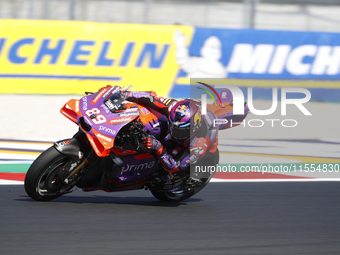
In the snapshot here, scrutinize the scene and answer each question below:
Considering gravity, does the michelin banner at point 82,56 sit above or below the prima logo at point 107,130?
below

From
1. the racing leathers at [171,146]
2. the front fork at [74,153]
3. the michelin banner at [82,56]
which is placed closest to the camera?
the front fork at [74,153]

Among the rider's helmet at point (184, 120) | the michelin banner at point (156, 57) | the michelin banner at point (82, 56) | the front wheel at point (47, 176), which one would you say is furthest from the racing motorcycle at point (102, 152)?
the michelin banner at point (82, 56)

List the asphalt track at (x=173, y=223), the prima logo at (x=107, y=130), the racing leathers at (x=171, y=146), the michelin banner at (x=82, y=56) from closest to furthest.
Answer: the asphalt track at (x=173, y=223), the prima logo at (x=107, y=130), the racing leathers at (x=171, y=146), the michelin banner at (x=82, y=56)

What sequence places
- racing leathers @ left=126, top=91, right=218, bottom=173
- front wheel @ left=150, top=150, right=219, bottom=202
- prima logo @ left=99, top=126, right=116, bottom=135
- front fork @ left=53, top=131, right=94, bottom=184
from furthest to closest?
front wheel @ left=150, top=150, right=219, bottom=202 < racing leathers @ left=126, top=91, right=218, bottom=173 < front fork @ left=53, top=131, right=94, bottom=184 < prima logo @ left=99, top=126, right=116, bottom=135

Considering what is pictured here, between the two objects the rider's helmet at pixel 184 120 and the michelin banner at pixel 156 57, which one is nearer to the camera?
the rider's helmet at pixel 184 120

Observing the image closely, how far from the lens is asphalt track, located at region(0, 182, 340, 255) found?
12.7 ft

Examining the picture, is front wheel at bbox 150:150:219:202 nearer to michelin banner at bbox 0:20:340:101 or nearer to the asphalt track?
the asphalt track

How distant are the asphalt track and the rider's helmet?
0.76m

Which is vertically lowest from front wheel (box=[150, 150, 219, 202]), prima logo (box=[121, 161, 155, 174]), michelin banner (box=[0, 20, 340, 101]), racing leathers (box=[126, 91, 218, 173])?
michelin banner (box=[0, 20, 340, 101])

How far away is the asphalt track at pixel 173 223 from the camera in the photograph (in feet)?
12.7

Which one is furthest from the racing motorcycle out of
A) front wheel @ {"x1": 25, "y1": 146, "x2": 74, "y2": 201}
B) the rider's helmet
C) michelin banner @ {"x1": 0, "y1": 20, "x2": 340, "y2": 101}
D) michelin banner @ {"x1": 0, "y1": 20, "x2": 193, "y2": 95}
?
michelin banner @ {"x1": 0, "y1": 20, "x2": 193, "y2": 95}

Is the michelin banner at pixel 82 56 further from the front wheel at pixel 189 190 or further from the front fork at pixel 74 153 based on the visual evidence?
the front fork at pixel 74 153

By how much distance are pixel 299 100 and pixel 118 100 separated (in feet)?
25.8

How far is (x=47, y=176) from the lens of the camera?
16.0 feet
